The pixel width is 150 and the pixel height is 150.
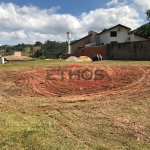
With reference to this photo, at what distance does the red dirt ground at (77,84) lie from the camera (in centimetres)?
805

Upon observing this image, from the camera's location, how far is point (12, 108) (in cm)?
614

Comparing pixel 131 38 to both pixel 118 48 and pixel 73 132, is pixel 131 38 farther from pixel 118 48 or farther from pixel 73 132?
pixel 73 132

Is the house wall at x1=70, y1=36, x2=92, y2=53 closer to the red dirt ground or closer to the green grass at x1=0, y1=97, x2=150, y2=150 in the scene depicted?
the red dirt ground

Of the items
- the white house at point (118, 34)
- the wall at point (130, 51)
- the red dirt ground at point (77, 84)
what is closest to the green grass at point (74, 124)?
the red dirt ground at point (77, 84)

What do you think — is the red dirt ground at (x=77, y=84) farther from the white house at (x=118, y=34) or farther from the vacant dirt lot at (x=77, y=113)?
the white house at (x=118, y=34)

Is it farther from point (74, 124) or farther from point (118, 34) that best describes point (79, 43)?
point (74, 124)

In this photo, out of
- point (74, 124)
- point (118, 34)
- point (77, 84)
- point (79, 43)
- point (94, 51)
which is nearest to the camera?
point (74, 124)

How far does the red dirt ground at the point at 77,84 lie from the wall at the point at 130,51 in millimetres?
8256

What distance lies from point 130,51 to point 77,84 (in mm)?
12901

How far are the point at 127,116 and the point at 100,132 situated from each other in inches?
44.8

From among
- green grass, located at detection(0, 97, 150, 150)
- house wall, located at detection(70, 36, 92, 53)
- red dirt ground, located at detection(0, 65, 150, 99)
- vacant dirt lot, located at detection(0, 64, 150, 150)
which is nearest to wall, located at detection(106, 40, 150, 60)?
red dirt ground, located at detection(0, 65, 150, 99)

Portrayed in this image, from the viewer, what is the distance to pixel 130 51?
831 inches

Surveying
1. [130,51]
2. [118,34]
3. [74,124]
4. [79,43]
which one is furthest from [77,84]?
[79,43]

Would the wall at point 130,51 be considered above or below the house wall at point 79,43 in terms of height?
below
